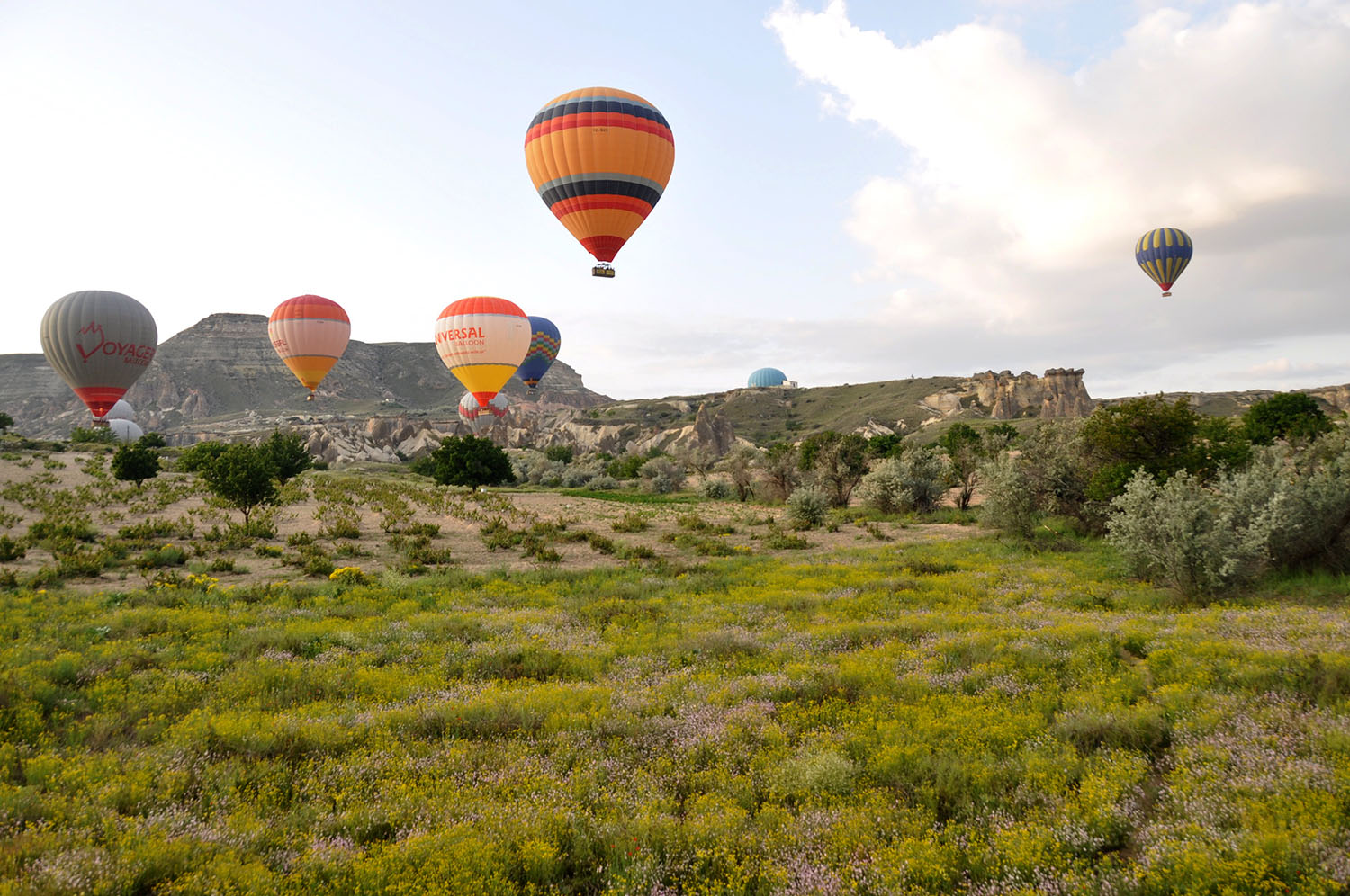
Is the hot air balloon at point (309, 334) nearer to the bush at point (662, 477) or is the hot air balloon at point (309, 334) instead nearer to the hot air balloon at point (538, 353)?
the hot air balloon at point (538, 353)

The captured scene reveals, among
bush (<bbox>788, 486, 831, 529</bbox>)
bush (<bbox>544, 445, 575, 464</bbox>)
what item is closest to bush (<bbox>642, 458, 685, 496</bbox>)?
bush (<bbox>788, 486, 831, 529</bbox>)

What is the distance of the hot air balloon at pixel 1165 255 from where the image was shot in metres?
58.0

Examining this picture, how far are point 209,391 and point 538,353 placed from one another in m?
151

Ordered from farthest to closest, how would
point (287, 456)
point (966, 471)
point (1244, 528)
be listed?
1. point (287, 456)
2. point (966, 471)
3. point (1244, 528)

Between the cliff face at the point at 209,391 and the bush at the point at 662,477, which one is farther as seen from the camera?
the cliff face at the point at 209,391

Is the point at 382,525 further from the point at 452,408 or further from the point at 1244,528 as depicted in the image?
the point at 452,408

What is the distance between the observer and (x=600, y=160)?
94.3ft

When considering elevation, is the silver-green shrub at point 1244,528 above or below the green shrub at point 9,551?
above

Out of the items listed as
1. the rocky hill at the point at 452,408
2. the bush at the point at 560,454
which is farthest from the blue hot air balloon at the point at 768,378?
the bush at the point at 560,454

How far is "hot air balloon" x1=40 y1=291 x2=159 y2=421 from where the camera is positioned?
4512 cm

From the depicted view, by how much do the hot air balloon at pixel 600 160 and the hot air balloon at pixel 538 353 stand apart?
40435 millimetres

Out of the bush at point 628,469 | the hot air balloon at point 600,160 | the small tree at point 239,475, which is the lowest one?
the bush at point 628,469

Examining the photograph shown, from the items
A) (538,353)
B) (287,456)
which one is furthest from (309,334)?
(538,353)

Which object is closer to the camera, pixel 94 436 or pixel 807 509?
pixel 807 509
